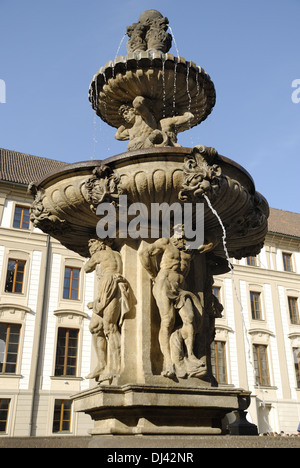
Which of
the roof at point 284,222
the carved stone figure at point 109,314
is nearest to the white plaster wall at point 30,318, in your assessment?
the roof at point 284,222

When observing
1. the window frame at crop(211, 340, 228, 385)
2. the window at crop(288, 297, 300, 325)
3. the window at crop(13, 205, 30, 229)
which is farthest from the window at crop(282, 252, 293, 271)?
the window at crop(13, 205, 30, 229)

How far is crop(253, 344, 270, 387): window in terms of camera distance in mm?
25203

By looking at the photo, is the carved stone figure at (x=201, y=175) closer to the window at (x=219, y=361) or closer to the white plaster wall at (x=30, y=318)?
the white plaster wall at (x=30, y=318)

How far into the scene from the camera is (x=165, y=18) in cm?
705

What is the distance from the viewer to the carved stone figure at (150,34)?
6805 mm

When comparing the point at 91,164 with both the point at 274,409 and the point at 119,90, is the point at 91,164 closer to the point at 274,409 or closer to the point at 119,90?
the point at 119,90

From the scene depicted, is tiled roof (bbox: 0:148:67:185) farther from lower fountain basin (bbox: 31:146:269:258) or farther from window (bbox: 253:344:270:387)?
lower fountain basin (bbox: 31:146:269:258)

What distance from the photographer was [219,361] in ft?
79.9

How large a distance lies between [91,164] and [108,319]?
177 centimetres

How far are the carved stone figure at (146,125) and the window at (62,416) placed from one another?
16.4 meters

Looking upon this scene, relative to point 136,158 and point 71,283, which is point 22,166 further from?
point 136,158

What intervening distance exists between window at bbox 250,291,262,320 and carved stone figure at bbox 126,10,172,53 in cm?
2195

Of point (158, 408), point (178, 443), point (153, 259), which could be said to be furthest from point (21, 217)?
point (178, 443)
